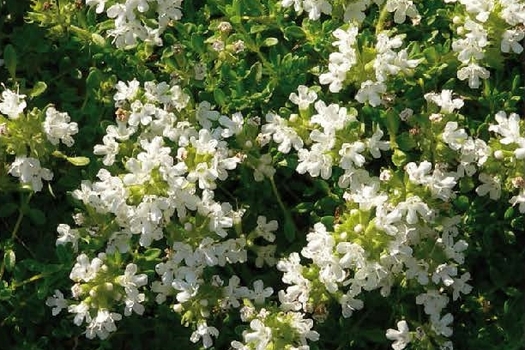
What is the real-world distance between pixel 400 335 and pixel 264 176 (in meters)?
0.67

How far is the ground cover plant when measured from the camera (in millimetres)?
2887

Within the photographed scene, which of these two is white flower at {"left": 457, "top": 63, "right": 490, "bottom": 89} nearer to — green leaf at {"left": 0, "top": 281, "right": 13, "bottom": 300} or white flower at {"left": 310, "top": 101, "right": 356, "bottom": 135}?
white flower at {"left": 310, "top": 101, "right": 356, "bottom": 135}

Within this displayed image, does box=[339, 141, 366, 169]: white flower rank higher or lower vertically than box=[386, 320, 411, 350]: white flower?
higher

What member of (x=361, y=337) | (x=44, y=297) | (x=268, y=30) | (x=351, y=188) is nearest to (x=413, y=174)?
(x=351, y=188)

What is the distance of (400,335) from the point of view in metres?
2.96

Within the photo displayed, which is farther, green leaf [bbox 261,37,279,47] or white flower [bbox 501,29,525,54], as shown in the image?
green leaf [bbox 261,37,279,47]

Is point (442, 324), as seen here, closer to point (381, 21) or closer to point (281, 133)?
point (281, 133)

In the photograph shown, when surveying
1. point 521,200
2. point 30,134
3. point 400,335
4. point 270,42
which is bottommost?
point 400,335

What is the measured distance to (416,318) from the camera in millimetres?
3088

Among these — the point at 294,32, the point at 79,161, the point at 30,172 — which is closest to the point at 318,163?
the point at 294,32

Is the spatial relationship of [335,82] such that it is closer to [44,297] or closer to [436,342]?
[436,342]

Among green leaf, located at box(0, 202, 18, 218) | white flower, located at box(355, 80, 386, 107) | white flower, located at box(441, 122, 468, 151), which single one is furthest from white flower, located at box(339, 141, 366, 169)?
green leaf, located at box(0, 202, 18, 218)

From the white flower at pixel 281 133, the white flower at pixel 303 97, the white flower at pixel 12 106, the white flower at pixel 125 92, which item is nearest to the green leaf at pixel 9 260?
the white flower at pixel 12 106

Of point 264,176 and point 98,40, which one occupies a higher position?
point 98,40
